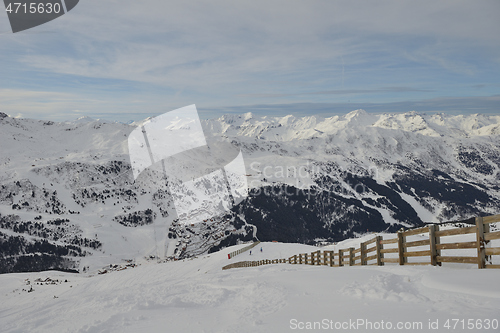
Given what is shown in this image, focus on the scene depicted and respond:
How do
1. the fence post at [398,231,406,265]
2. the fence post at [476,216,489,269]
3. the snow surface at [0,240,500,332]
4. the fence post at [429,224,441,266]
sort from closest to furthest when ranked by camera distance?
the snow surface at [0,240,500,332], the fence post at [476,216,489,269], the fence post at [429,224,441,266], the fence post at [398,231,406,265]

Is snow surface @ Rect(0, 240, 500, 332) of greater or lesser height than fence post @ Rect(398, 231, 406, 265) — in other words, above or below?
above

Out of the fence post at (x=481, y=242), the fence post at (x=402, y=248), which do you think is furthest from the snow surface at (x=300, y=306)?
the fence post at (x=402, y=248)

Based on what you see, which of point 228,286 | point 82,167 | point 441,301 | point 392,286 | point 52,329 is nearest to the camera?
point 441,301

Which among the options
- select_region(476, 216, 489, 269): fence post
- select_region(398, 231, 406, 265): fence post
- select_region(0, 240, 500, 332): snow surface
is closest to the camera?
select_region(0, 240, 500, 332): snow surface

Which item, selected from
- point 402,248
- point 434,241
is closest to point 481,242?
point 434,241

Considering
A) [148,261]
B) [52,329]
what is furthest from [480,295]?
[148,261]

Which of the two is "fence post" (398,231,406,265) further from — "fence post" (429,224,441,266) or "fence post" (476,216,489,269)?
"fence post" (476,216,489,269)

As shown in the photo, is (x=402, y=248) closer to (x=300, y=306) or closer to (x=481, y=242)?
(x=481, y=242)

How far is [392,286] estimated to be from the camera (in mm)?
6848

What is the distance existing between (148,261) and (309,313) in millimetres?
104530

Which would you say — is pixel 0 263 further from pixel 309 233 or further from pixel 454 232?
pixel 309 233

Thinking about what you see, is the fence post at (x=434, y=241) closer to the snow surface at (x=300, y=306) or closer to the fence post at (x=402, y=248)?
the snow surface at (x=300, y=306)

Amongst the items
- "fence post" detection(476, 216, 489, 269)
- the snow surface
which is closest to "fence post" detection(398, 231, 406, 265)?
the snow surface

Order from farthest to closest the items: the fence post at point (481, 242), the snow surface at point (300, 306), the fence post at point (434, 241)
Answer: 1. the fence post at point (434, 241)
2. the fence post at point (481, 242)
3. the snow surface at point (300, 306)
